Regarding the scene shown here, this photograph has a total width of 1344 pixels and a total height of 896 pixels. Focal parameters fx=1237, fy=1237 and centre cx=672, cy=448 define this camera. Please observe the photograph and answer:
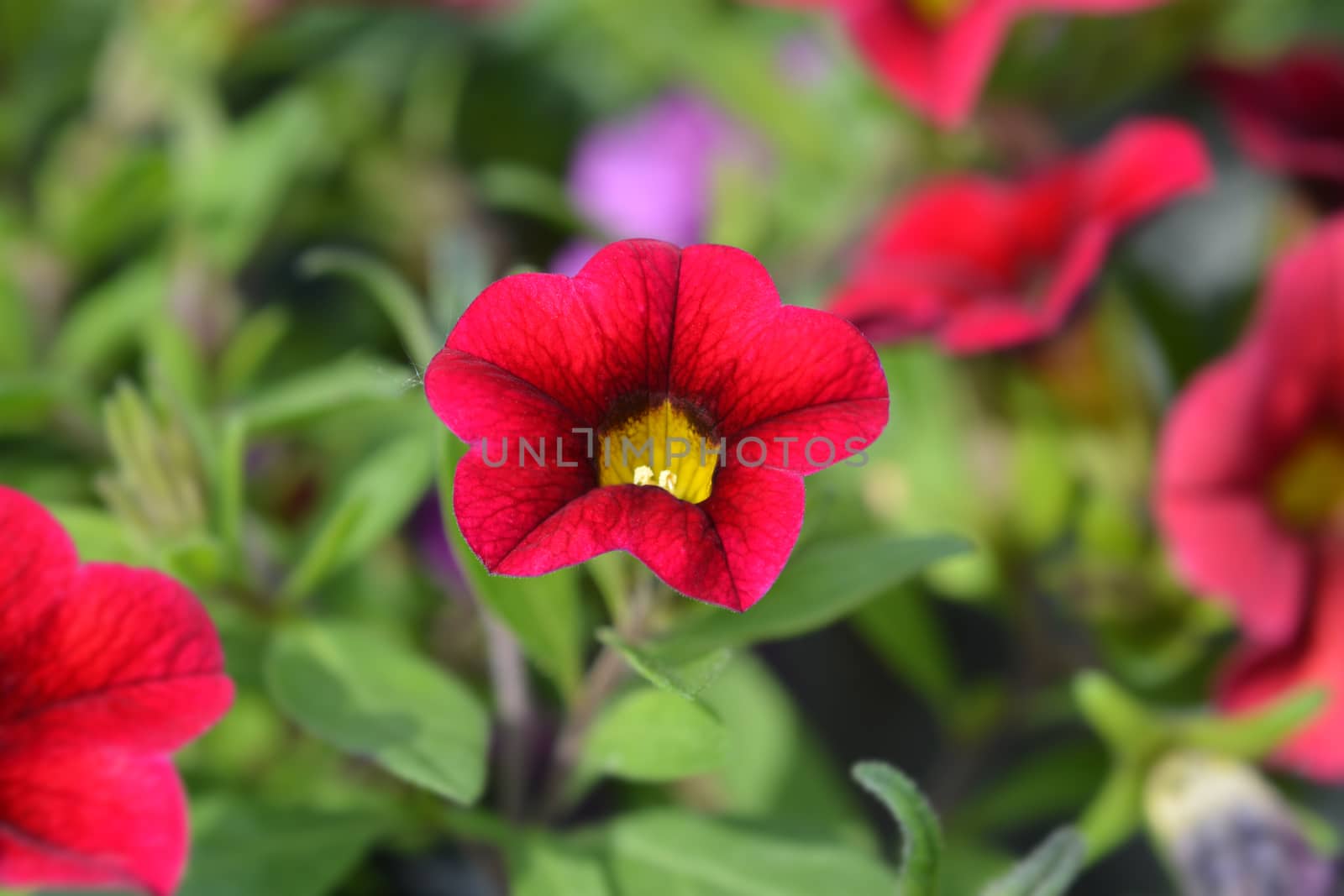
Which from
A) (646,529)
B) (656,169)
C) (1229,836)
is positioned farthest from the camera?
(656,169)

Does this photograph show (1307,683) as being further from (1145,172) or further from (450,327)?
(450,327)

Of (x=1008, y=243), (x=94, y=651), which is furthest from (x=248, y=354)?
(x=1008, y=243)

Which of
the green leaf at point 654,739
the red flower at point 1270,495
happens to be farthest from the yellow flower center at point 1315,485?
the green leaf at point 654,739

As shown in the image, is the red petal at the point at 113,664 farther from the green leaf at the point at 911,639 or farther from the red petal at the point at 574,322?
the green leaf at the point at 911,639

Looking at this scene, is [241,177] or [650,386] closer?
[650,386]

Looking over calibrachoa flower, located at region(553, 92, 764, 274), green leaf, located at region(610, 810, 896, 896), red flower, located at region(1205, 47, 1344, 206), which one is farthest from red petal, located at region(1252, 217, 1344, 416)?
calibrachoa flower, located at region(553, 92, 764, 274)

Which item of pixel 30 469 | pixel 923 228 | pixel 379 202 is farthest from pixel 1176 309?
pixel 30 469

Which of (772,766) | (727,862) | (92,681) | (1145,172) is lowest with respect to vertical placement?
(772,766)

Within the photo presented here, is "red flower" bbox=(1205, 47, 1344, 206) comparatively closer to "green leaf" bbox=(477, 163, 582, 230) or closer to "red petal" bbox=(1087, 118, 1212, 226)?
"red petal" bbox=(1087, 118, 1212, 226)
